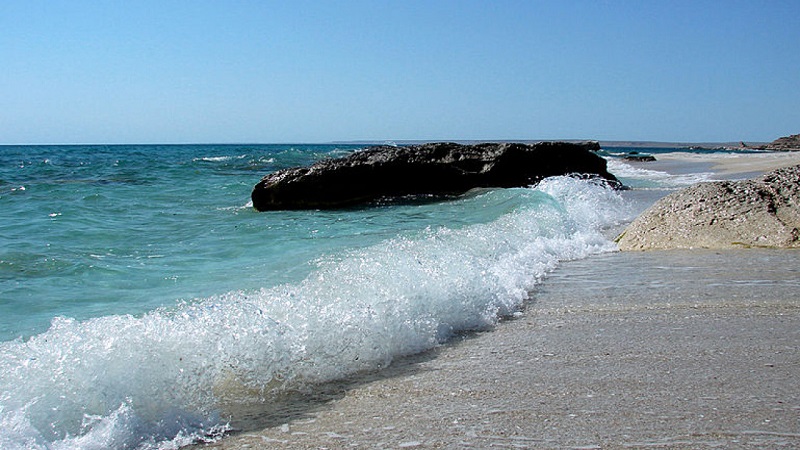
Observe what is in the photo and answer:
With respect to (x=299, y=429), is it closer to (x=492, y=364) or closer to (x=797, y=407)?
(x=492, y=364)

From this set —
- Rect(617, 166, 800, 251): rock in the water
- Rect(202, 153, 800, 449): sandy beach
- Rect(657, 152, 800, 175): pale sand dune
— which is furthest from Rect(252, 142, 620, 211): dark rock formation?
Rect(657, 152, 800, 175): pale sand dune

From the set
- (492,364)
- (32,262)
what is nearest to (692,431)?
(492,364)

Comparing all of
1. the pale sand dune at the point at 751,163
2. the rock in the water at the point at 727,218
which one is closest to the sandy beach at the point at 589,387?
the rock in the water at the point at 727,218

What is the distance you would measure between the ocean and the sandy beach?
0.65 ft

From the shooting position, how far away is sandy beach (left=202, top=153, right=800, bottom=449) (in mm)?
2135

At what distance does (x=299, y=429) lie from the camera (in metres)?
2.25

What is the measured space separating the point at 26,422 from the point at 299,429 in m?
0.85

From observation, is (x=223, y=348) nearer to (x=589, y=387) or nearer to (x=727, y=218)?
(x=589, y=387)

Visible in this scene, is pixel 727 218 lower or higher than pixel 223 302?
higher

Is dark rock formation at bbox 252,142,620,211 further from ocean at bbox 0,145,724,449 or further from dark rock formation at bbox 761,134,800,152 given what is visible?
dark rock formation at bbox 761,134,800,152

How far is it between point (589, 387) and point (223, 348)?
147 cm

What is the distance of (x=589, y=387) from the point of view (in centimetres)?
256

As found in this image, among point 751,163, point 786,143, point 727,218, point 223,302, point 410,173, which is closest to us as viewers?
point 223,302

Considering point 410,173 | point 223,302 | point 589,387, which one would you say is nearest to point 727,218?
point 589,387
